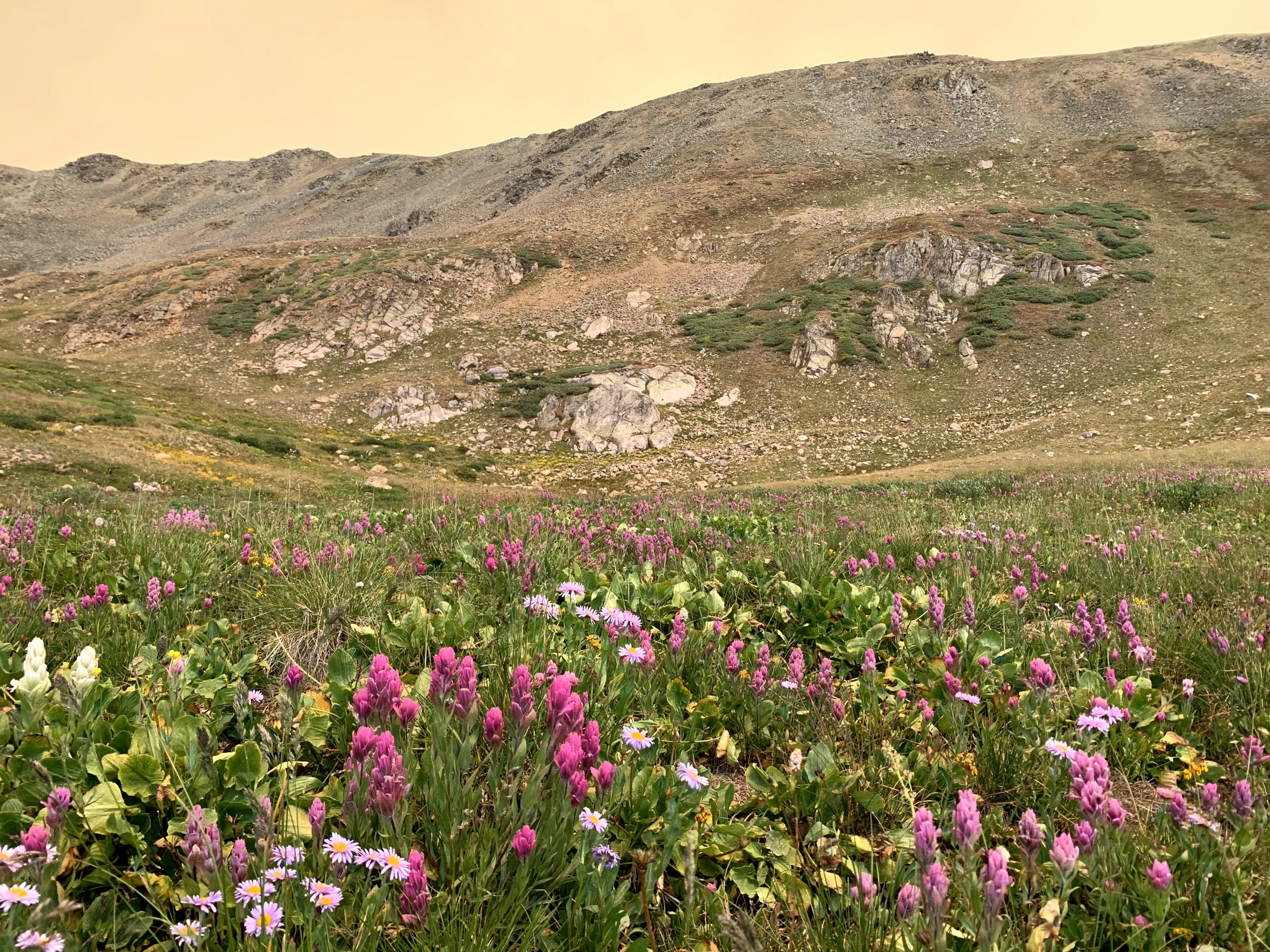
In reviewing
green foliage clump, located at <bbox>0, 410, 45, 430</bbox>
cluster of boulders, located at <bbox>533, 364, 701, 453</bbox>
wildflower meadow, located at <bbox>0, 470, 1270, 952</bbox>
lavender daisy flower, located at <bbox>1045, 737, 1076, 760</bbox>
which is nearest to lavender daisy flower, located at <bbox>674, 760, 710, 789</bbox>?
wildflower meadow, located at <bbox>0, 470, 1270, 952</bbox>

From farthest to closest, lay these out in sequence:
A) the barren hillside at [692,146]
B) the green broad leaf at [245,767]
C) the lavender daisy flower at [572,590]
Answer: the barren hillside at [692,146], the lavender daisy flower at [572,590], the green broad leaf at [245,767]

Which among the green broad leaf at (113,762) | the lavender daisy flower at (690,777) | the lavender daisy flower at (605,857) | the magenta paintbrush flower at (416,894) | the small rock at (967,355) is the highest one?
the green broad leaf at (113,762)

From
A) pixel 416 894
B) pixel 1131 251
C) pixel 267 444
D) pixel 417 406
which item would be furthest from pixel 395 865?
pixel 1131 251

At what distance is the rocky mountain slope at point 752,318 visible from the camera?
3123 centimetres

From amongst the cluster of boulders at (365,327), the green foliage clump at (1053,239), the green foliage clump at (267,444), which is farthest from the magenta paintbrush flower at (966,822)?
the green foliage clump at (1053,239)

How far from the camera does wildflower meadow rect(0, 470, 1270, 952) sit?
169 centimetres

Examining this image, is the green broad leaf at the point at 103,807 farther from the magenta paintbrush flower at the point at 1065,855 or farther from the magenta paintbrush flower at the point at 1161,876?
the magenta paintbrush flower at the point at 1161,876

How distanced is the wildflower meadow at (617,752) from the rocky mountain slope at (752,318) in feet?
71.2

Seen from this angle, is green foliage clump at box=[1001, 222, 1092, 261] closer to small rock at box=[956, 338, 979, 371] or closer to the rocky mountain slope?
the rocky mountain slope

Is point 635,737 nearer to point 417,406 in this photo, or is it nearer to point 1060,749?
point 1060,749

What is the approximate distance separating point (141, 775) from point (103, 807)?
136 mm

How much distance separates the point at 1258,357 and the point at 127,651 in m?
46.8

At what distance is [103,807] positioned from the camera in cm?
198

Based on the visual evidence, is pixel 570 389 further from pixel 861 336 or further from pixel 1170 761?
pixel 1170 761
